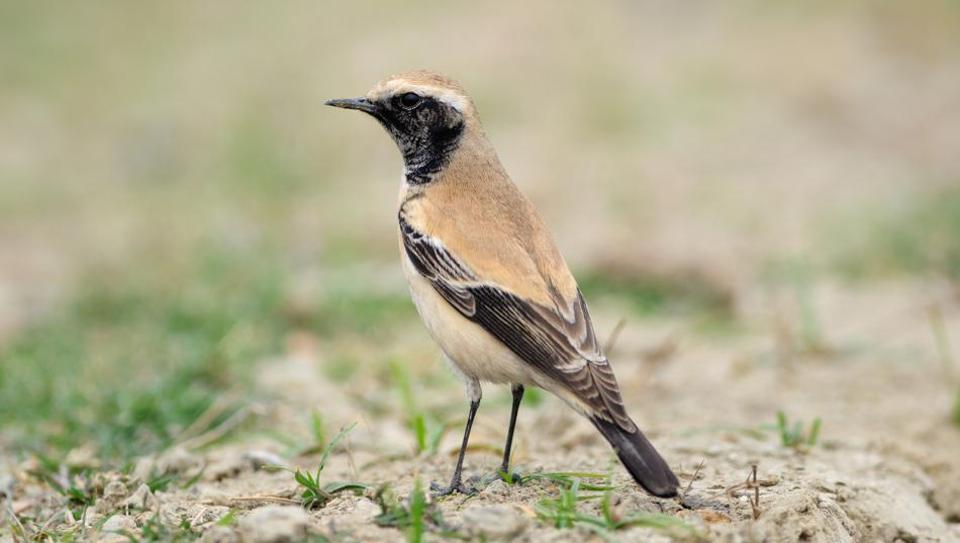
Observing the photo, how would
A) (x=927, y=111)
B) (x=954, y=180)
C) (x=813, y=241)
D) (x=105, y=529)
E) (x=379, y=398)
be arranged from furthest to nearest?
(x=927, y=111)
(x=954, y=180)
(x=813, y=241)
(x=379, y=398)
(x=105, y=529)

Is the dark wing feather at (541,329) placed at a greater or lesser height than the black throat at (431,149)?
lesser

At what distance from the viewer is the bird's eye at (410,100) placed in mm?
5586

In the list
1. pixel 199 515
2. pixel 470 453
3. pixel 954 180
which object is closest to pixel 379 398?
pixel 470 453

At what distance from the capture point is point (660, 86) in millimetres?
14797

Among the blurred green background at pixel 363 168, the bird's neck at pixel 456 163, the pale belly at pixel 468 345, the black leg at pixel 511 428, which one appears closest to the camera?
the pale belly at pixel 468 345

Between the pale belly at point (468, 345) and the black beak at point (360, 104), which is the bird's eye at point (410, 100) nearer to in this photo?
the black beak at point (360, 104)

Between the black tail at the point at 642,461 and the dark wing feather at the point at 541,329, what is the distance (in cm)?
4

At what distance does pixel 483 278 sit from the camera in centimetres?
496

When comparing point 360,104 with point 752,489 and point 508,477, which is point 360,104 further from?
point 752,489

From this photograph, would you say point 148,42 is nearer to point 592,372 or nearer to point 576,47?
point 576,47

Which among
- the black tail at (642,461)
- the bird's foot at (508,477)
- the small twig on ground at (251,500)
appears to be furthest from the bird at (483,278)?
the small twig on ground at (251,500)

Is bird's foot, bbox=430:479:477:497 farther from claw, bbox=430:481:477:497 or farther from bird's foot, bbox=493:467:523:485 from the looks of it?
bird's foot, bbox=493:467:523:485

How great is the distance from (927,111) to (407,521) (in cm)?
1154

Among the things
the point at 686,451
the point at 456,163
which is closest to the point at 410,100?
the point at 456,163
